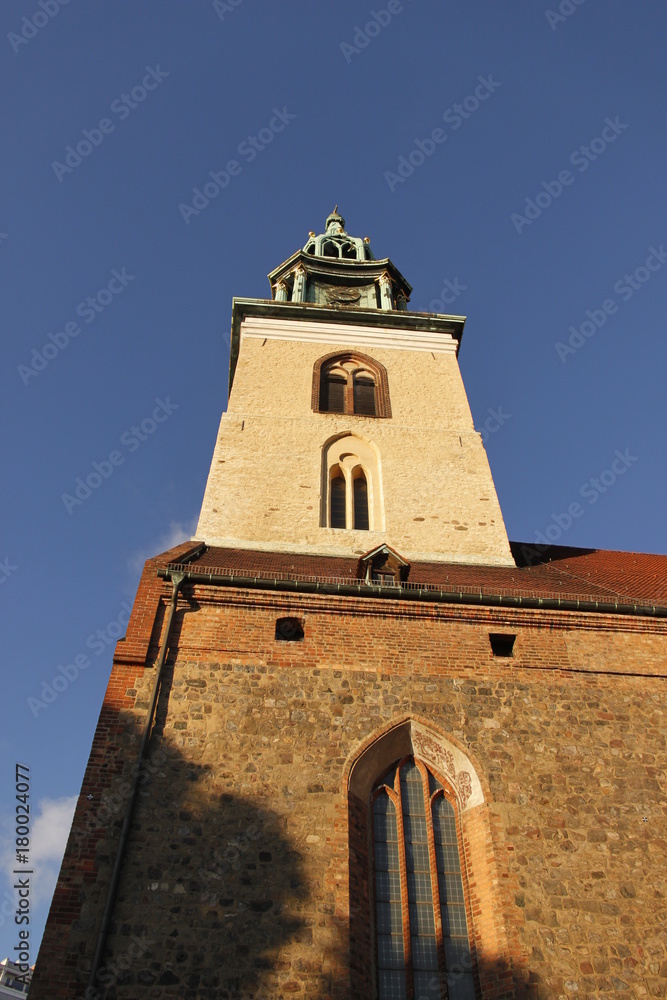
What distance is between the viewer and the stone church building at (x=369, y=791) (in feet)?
24.5

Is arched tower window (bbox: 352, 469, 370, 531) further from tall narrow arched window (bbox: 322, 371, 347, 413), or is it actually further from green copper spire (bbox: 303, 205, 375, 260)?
green copper spire (bbox: 303, 205, 375, 260)

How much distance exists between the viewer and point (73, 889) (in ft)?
25.0

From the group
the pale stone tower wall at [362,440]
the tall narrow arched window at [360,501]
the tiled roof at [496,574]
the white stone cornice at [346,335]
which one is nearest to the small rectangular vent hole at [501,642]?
the tiled roof at [496,574]

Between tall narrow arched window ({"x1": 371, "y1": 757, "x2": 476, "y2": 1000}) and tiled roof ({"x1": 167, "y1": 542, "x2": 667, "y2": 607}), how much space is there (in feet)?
9.06

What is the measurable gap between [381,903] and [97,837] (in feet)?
9.23

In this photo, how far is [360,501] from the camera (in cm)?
1541

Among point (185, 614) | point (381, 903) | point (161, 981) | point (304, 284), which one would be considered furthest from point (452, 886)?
point (304, 284)

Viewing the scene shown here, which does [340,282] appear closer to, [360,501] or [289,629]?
[360,501]

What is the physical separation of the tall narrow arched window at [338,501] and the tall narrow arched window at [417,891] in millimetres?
6146

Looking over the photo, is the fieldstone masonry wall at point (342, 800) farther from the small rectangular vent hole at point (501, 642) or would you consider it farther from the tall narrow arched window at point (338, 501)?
the tall narrow arched window at point (338, 501)

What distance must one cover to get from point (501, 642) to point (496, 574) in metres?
2.43

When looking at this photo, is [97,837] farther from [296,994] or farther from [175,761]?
[296,994]

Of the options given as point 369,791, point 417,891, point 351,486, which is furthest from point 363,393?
point 417,891

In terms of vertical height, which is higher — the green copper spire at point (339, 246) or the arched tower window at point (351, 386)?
the green copper spire at point (339, 246)
